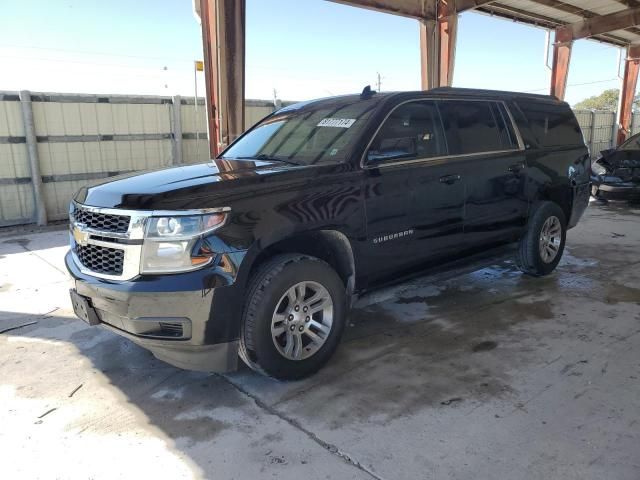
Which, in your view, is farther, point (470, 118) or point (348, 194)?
point (470, 118)

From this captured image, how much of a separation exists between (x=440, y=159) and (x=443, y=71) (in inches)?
414

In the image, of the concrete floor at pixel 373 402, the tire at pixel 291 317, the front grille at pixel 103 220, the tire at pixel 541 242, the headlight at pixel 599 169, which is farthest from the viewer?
the headlight at pixel 599 169

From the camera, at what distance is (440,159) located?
4.05 meters

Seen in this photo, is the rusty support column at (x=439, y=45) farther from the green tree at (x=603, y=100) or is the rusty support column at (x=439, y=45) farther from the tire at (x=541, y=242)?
the green tree at (x=603, y=100)

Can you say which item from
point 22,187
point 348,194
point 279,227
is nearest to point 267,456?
point 279,227

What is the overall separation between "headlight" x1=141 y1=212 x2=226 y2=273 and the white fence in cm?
719

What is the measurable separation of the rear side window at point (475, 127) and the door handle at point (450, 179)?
0.21 metres

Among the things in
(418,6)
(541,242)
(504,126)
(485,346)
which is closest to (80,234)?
(485,346)

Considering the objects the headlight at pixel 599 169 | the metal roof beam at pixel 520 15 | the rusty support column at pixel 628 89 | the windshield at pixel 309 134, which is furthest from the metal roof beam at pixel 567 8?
the windshield at pixel 309 134

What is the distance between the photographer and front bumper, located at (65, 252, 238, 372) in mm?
2762

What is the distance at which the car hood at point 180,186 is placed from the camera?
2.80 meters

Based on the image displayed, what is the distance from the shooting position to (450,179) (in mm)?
4078

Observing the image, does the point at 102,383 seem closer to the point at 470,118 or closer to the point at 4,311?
the point at 4,311

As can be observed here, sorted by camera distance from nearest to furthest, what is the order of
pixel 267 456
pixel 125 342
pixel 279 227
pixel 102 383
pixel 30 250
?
pixel 267 456 → pixel 279 227 → pixel 102 383 → pixel 125 342 → pixel 30 250
